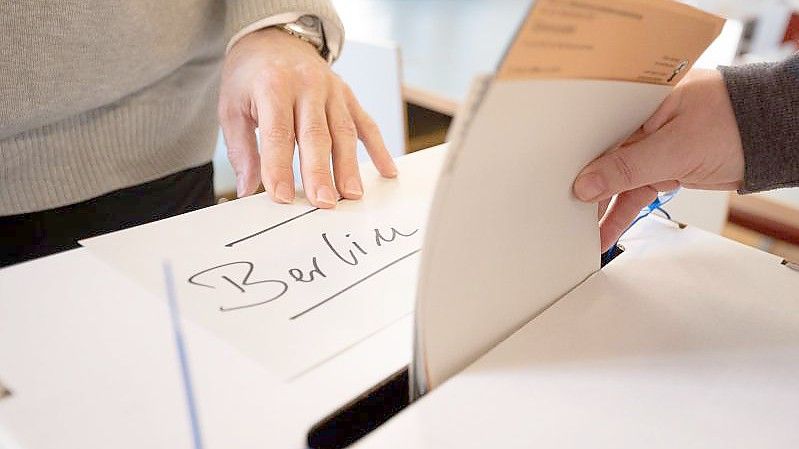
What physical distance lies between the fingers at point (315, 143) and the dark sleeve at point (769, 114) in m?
0.29

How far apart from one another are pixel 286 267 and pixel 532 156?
0.57 ft

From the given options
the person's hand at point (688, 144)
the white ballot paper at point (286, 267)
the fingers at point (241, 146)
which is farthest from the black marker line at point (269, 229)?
the person's hand at point (688, 144)

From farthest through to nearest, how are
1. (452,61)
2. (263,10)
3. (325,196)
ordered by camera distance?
(452,61) < (263,10) < (325,196)

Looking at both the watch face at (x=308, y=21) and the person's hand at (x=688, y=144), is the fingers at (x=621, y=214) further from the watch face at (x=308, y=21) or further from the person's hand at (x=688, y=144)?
the watch face at (x=308, y=21)

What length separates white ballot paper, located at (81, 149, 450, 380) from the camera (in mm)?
344

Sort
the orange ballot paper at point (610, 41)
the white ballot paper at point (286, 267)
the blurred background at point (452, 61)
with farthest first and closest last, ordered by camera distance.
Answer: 1. the blurred background at point (452, 61)
2. the white ballot paper at point (286, 267)
3. the orange ballot paper at point (610, 41)

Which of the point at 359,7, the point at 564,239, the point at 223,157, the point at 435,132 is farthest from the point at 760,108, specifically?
the point at 359,7

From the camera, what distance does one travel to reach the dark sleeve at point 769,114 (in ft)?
1.40

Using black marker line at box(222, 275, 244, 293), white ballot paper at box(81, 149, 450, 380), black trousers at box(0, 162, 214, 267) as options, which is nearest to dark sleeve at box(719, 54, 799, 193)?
white ballot paper at box(81, 149, 450, 380)

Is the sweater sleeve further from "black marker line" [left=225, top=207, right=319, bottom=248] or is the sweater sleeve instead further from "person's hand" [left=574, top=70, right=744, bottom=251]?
"person's hand" [left=574, top=70, right=744, bottom=251]

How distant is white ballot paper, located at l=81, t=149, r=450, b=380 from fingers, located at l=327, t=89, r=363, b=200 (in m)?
0.01

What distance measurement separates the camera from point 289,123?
1.79ft

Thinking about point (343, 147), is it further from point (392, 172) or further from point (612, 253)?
point (612, 253)

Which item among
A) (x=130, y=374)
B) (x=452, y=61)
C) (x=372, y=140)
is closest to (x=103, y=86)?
(x=372, y=140)
